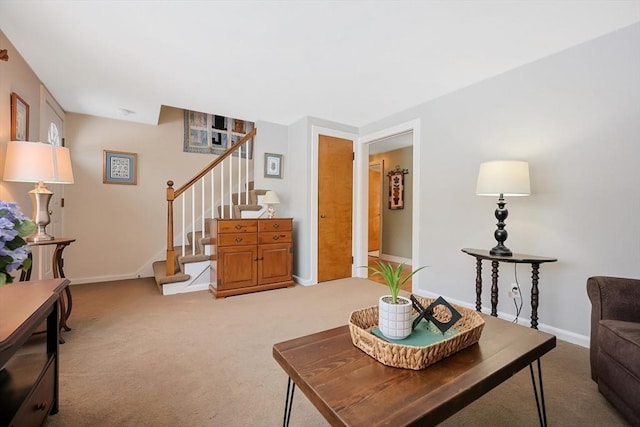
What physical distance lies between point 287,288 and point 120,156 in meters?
2.90

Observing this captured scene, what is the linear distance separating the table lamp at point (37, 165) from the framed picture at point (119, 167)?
6.26 ft

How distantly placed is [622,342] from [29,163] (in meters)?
3.44

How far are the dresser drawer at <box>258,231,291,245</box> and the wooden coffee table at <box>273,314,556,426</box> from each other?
88.3 inches

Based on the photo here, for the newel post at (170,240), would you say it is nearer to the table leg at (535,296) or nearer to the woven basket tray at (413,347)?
the woven basket tray at (413,347)

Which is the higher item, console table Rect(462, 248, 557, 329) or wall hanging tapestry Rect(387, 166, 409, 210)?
wall hanging tapestry Rect(387, 166, 409, 210)

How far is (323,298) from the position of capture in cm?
310

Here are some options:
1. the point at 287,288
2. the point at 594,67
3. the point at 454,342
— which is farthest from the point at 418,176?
the point at 454,342

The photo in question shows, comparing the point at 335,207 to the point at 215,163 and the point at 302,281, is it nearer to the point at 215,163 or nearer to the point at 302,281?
Result: the point at 302,281

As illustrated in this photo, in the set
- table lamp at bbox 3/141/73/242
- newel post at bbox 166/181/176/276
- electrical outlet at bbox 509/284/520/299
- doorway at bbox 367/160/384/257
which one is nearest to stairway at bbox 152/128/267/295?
newel post at bbox 166/181/176/276

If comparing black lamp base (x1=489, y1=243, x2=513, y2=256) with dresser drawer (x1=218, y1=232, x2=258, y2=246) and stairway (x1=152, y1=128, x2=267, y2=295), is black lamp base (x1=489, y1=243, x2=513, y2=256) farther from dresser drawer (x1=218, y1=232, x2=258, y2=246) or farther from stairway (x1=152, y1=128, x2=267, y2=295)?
stairway (x1=152, y1=128, x2=267, y2=295)

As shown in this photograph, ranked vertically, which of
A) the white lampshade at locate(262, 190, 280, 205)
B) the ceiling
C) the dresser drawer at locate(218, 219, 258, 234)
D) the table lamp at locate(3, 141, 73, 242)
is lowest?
the dresser drawer at locate(218, 219, 258, 234)

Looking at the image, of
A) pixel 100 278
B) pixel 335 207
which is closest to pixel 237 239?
pixel 335 207

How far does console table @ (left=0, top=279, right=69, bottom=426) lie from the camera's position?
84cm

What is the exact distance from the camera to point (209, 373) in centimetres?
168
